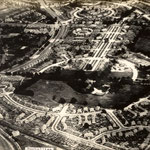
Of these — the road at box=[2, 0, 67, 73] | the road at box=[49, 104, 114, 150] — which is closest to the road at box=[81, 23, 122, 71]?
the road at box=[2, 0, 67, 73]

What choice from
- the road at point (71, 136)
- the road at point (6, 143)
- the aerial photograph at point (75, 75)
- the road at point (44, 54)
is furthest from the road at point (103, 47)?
the road at point (6, 143)

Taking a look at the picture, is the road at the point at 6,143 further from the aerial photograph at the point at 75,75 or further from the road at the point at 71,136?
the road at the point at 71,136

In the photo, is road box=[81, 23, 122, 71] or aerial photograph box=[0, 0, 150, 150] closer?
aerial photograph box=[0, 0, 150, 150]

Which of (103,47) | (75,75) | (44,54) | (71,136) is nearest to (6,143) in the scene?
(71,136)

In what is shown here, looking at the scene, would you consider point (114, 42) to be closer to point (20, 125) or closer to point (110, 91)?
point (110, 91)

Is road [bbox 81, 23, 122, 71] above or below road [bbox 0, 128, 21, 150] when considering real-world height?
above

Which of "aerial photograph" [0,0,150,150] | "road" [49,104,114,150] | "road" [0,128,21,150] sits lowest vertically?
"road" [0,128,21,150]

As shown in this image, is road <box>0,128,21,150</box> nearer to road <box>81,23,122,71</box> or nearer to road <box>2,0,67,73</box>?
road <box>2,0,67,73</box>

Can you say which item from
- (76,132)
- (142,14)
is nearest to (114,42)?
(142,14)

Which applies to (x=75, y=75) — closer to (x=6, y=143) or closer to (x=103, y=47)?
(x=103, y=47)
